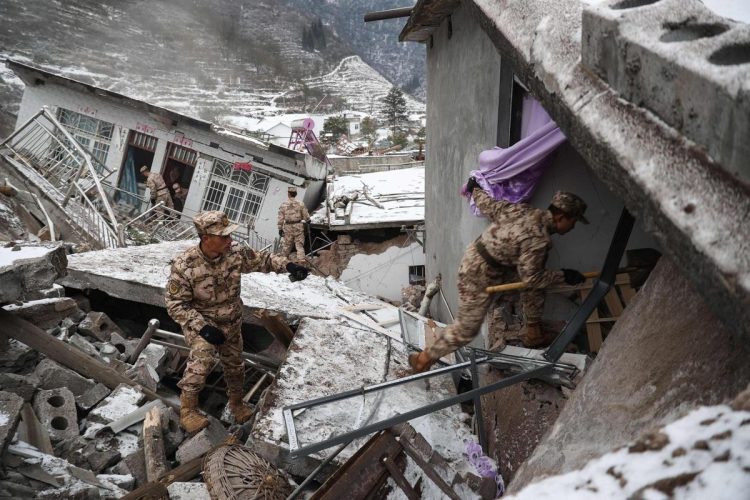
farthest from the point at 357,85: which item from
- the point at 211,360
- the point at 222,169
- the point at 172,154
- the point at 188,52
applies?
the point at 211,360

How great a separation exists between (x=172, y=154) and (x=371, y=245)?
26.2ft

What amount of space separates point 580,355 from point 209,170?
1437 centimetres

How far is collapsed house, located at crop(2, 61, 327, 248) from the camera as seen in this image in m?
14.8

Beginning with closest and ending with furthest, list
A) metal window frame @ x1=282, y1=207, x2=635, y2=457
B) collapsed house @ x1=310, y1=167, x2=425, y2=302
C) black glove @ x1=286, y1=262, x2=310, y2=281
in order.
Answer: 1. metal window frame @ x1=282, y1=207, x2=635, y2=457
2. black glove @ x1=286, y1=262, x2=310, y2=281
3. collapsed house @ x1=310, y1=167, x2=425, y2=302

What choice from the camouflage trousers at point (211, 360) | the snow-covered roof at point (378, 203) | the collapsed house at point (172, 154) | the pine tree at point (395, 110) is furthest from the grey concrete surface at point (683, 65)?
the pine tree at point (395, 110)

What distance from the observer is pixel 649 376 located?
1.51m

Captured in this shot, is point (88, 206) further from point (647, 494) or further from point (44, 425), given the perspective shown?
point (647, 494)

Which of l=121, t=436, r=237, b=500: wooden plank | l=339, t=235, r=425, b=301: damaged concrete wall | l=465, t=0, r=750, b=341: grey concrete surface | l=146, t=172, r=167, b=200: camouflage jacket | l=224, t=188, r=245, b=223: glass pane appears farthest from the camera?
l=224, t=188, r=245, b=223: glass pane

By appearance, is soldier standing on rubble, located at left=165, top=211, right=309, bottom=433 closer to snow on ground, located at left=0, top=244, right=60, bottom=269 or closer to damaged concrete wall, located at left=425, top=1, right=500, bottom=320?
snow on ground, located at left=0, top=244, right=60, bottom=269

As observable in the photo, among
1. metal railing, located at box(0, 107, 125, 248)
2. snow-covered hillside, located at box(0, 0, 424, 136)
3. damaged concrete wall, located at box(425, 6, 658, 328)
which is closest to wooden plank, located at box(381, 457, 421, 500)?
damaged concrete wall, located at box(425, 6, 658, 328)

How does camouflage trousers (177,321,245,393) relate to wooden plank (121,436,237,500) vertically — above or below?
above

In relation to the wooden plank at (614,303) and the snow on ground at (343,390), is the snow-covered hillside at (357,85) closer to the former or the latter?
the snow on ground at (343,390)

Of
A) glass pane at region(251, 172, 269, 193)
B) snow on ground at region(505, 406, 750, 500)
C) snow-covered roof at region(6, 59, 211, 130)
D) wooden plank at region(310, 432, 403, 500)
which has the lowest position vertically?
wooden plank at region(310, 432, 403, 500)

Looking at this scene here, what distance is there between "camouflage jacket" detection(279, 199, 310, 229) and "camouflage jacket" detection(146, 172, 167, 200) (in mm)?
5185
